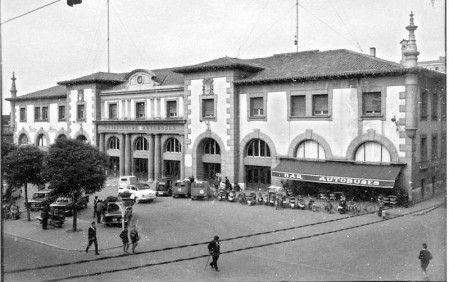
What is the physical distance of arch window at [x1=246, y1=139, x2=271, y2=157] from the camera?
20688 mm

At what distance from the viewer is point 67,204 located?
47.5ft

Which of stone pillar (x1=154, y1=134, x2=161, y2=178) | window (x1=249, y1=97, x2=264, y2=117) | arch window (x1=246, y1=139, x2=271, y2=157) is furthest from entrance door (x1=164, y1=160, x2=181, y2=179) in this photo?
window (x1=249, y1=97, x2=264, y2=117)

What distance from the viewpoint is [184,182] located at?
18438 mm

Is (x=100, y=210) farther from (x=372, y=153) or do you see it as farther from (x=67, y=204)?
(x=372, y=153)

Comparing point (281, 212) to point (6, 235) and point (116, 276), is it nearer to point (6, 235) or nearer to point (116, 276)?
point (116, 276)

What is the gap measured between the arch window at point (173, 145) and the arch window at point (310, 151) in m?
6.46

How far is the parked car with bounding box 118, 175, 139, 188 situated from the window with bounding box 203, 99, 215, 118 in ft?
20.3

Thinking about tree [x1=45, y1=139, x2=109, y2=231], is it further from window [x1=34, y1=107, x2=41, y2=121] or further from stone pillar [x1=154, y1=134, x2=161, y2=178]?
stone pillar [x1=154, y1=134, x2=161, y2=178]

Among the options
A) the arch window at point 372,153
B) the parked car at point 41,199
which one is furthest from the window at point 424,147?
the parked car at point 41,199

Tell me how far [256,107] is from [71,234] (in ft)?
36.6

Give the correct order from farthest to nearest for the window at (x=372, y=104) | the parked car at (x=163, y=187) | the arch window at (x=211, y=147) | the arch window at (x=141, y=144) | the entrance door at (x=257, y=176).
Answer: the arch window at (x=211, y=147)
the entrance door at (x=257, y=176)
the arch window at (x=141, y=144)
the parked car at (x=163, y=187)
the window at (x=372, y=104)

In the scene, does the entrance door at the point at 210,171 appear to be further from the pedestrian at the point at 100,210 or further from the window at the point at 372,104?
the pedestrian at the point at 100,210

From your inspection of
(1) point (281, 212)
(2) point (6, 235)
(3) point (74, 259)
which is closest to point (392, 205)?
(1) point (281, 212)

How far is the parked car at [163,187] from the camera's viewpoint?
736 inches
